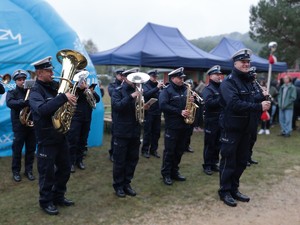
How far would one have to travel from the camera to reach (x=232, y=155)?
515 cm

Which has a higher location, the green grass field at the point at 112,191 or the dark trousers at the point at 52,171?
the dark trousers at the point at 52,171

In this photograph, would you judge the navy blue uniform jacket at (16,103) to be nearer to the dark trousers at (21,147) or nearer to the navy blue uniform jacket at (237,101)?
the dark trousers at (21,147)

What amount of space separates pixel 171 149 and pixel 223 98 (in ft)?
4.91

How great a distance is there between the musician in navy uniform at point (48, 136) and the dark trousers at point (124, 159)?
0.85 m

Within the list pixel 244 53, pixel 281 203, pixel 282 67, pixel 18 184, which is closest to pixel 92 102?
pixel 18 184

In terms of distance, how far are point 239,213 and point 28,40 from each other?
6.45 metres

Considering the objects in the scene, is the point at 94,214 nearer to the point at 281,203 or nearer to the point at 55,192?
the point at 55,192

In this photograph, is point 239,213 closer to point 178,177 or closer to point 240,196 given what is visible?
point 240,196

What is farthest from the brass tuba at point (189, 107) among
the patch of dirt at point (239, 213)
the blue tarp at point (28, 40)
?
the blue tarp at point (28, 40)

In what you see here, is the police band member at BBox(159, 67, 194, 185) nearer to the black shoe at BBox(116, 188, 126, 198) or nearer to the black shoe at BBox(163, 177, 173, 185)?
Answer: the black shoe at BBox(163, 177, 173, 185)

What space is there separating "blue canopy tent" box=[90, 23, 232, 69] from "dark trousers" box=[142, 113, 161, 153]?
330 centimetres

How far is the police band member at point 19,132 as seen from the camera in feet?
20.4

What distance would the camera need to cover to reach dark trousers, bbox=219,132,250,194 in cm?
512

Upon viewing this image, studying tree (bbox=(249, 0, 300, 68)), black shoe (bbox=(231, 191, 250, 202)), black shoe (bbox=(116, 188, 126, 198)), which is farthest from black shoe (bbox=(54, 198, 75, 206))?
tree (bbox=(249, 0, 300, 68))
